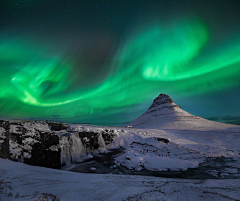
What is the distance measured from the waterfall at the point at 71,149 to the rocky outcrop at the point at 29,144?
781mm

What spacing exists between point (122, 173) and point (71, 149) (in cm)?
721

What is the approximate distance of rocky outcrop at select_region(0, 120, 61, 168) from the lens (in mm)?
9898

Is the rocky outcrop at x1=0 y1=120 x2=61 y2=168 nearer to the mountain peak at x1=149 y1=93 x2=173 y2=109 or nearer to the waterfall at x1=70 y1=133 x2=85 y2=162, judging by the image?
the waterfall at x1=70 y1=133 x2=85 y2=162

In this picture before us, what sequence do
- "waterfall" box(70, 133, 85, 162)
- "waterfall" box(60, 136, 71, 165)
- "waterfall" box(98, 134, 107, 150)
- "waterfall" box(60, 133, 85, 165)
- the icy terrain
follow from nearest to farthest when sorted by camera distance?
the icy terrain < "waterfall" box(60, 136, 71, 165) < "waterfall" box(60, 133, 85, 165) < "waterfall" box(70, 133, 85, 162) < "waterfall" box(98, 134, 107, 150)

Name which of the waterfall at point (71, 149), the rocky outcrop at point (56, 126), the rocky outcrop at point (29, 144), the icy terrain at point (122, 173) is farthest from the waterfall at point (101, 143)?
the rocky outcrop at point (29, 144)

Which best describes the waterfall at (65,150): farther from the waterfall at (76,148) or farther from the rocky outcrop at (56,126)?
the rocky outcrop at (56,126)

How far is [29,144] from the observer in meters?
10.8

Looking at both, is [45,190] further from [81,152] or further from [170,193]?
[81,152]

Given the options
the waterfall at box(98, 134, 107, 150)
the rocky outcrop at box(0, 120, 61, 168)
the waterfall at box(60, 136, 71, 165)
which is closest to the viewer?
the rocky outcrop at box(0, 120, 61, 168)

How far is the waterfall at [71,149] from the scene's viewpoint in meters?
13.1

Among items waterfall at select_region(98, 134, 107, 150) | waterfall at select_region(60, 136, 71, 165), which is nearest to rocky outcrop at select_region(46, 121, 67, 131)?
waterfall at select_region(60, 136, 71, 165)

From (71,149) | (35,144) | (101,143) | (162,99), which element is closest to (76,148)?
(71,149)

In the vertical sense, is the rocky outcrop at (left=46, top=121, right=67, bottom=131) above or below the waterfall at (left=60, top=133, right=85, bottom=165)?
above

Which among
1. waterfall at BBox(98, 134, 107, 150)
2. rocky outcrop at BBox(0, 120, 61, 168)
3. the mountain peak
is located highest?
the mountain peak
